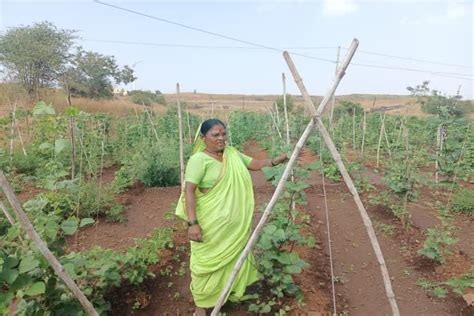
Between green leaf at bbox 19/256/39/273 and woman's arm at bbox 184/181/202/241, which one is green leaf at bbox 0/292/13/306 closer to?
green leaf at bbox 19/256/39/273

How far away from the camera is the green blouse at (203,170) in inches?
104

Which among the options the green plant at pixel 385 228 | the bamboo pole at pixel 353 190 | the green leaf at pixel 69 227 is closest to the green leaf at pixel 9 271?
the green leaf at pixel 69 227

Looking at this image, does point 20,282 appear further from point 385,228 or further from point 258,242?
point 385,228

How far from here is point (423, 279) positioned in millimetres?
3865

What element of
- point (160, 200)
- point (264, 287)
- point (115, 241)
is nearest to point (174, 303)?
point (264, 287)

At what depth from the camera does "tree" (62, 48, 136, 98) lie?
22500 millimetres

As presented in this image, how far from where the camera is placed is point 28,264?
1.95 metres

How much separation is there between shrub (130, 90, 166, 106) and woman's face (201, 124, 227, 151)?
22362 millimetres

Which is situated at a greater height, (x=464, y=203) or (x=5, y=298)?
(x=5, y=298)

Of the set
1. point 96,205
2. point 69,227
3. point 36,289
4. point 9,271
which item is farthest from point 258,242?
point 96,205

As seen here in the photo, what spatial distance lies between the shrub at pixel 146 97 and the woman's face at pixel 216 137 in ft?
73.4

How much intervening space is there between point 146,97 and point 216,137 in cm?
2837

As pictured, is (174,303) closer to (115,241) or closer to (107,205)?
(115,241)

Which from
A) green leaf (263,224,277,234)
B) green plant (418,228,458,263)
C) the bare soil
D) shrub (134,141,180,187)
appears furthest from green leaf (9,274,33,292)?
shrub (134,141,180,187)
